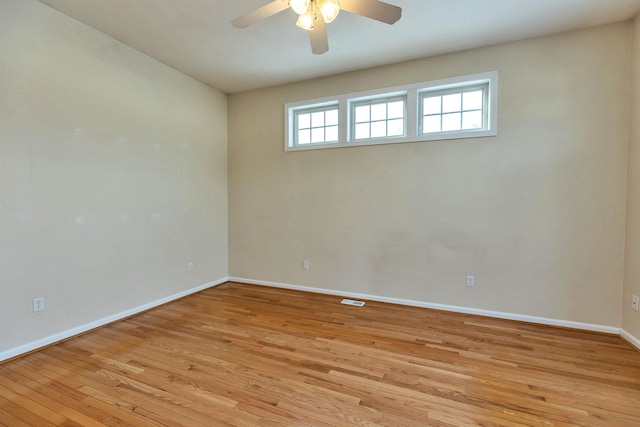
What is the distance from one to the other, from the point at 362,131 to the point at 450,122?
1.02 m

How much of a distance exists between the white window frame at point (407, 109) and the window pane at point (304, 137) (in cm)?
9

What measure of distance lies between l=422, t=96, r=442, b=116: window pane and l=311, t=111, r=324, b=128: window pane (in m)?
1.31

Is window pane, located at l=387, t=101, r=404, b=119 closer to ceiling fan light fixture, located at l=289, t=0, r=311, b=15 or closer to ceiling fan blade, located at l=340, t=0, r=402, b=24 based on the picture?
ceiling fan blade, located at l=340, t=0, r=402, b=24

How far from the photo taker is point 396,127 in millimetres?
3428

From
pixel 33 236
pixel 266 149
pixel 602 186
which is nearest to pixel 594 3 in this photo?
pixel 602 186

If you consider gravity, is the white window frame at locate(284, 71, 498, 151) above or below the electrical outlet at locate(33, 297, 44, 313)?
above

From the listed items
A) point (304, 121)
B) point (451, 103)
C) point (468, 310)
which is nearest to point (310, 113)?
point (304, 121)

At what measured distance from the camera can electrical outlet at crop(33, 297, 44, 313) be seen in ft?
7.56

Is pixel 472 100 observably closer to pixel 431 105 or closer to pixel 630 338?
pixel 431 105

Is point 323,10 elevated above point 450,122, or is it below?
above

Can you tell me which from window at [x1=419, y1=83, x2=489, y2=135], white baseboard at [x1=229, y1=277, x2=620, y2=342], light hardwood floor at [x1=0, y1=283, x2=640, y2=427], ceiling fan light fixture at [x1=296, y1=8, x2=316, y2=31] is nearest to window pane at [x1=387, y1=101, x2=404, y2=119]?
window at [x1=419, y1=83, x2=489, y2=135]

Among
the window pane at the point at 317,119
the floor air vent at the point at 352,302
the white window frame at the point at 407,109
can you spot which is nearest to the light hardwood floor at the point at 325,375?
the floor air vent at the point at 352,302

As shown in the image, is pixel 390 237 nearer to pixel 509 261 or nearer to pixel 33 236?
pixel 509 261

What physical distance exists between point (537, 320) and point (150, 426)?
338 centimetres
